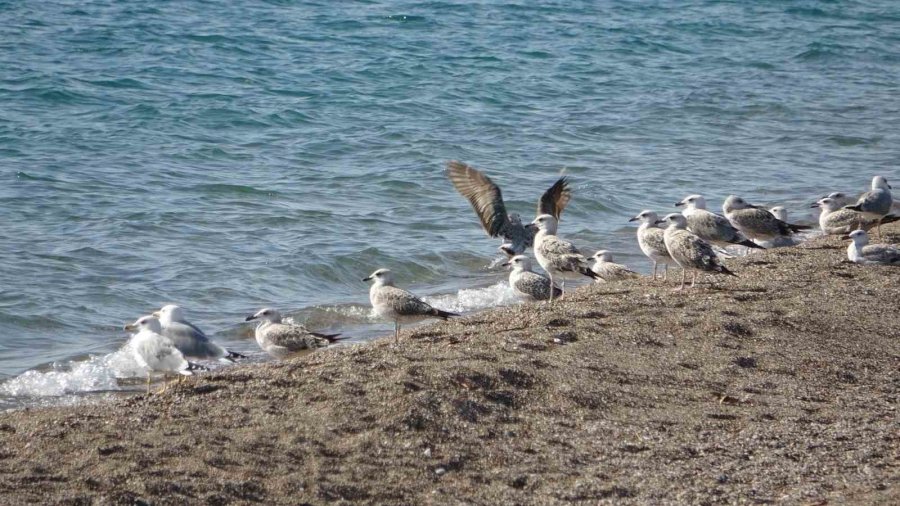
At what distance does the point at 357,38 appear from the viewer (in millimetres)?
26344

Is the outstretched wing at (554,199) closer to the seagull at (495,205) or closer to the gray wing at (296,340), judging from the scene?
the seagull at (495,205)

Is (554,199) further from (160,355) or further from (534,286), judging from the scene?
(160,355)

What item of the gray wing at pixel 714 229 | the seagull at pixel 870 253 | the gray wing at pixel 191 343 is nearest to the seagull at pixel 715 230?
the gray wing at pixel 714 229

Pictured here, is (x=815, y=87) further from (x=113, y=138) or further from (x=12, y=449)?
(x=12, y=449)

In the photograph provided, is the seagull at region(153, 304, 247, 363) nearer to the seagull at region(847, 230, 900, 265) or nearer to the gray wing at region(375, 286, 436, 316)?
the gray wing at region(375, 286, 436, 316)

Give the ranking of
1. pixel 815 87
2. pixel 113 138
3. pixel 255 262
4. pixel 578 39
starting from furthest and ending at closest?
pixel 578 39 < pixel 815 87 < pixel 113 138 < pixel 255 262

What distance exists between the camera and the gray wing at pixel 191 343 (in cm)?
844

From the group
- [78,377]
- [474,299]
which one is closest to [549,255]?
[474,299]

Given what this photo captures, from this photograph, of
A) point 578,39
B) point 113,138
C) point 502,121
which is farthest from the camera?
point 578,39

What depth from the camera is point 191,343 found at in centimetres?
846

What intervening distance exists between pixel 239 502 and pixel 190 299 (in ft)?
20.2

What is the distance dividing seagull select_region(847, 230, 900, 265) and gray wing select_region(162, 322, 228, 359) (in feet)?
20.1

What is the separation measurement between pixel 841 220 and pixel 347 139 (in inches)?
339

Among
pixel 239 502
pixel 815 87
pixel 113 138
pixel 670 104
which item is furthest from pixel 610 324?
pixel 815 87
